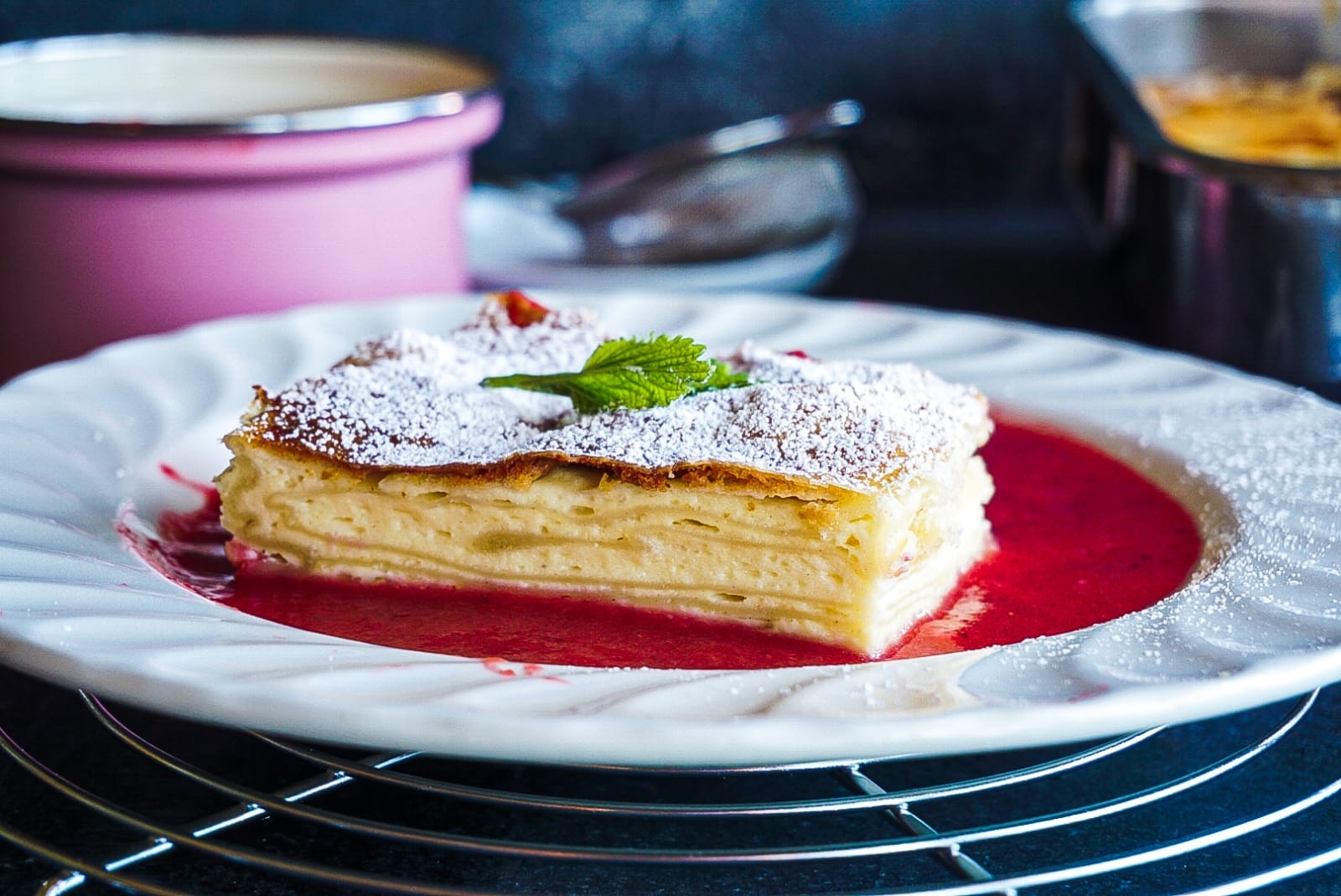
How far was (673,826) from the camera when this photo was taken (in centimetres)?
105

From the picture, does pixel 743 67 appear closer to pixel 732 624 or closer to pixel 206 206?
pixel 206 206

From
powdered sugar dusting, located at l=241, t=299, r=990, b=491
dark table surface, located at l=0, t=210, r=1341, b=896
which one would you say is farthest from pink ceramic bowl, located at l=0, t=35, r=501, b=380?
dark table surface, located at l=0, t=210, r=1341, b=896

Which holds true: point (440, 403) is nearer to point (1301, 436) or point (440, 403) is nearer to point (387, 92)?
point (1301, 436)

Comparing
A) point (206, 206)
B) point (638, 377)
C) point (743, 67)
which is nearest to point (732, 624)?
point (638, 377)

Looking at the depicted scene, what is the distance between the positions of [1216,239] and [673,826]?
1.22 metres

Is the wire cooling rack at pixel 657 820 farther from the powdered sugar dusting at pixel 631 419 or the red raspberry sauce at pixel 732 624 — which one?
the powdered sugar dusting at pixel 631 419

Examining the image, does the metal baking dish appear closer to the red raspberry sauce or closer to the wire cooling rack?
the red raspberry sauce

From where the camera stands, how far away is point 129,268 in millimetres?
1781

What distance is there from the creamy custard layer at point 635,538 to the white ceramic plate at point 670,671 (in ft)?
0.59

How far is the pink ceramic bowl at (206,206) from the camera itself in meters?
1.69

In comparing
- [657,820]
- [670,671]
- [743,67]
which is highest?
[743,67]

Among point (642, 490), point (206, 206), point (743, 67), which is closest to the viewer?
point (642, 490)

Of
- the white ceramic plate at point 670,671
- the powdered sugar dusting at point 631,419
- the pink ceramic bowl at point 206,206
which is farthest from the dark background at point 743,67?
→ the powdered sugar dusting at point 631,419

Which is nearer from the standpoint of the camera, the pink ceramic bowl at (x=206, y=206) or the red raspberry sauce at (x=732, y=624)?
the red raspberry sauce at (x=732, y=624)
